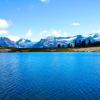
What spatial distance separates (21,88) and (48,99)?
999cm

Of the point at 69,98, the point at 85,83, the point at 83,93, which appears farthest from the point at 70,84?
the point at 69,98

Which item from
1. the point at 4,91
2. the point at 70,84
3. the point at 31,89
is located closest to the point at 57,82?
the point at 70,84

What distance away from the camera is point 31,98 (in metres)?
38.2

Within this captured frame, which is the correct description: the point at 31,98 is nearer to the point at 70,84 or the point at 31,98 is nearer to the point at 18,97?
the point at 18,97

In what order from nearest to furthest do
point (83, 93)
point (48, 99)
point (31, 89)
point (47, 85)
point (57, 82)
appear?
point (48, 99) < point (83, 93) < point (31, 89) < point (47, 85) < point (57, 82)

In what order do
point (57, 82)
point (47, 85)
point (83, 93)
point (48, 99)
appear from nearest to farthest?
1. point (48, 99)
2. point (83, 93)
3. point (47, 85)
4. point (57, 82)

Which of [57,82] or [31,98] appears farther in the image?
[57,82]

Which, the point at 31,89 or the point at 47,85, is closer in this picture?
the point at 31,89

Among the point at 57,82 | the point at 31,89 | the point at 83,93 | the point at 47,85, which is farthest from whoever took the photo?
the point at 57,82

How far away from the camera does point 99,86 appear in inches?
1858

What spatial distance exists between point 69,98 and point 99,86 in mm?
11238

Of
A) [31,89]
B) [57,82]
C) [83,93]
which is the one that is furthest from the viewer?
[57,82]

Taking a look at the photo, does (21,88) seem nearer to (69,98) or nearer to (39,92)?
(39,92)

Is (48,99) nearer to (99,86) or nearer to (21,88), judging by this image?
(21,88)
